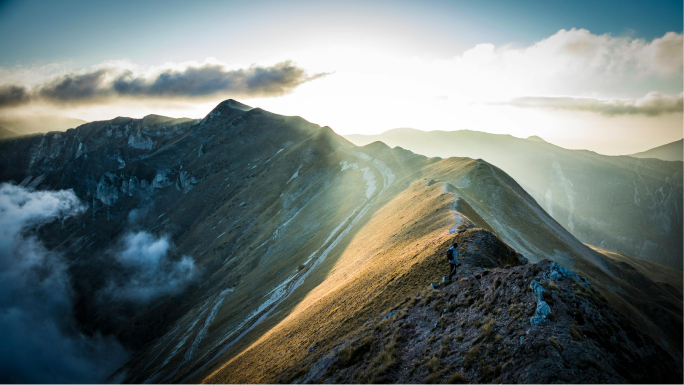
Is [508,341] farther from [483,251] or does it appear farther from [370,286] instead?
[370,286]

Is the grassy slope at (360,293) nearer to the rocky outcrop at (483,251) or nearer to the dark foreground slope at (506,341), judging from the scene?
the rocky outcrop at (483,251)

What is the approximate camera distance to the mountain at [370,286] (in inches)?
501

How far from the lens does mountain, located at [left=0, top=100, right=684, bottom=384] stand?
1273cm

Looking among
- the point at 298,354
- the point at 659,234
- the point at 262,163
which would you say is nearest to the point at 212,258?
the point at 262,163

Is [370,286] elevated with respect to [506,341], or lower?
lower

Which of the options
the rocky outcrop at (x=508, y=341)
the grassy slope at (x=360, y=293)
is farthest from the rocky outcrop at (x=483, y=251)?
the rocky outcrop at (x=508, y=341)

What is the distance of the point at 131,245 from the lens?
167 m

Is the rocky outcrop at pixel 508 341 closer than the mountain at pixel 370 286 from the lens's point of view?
Yes

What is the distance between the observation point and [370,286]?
27.5m

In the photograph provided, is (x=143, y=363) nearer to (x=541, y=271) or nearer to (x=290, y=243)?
(x=290, y=243)

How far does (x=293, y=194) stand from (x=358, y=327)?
10155 centimetres

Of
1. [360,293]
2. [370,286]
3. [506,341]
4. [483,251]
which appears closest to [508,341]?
[506,341]

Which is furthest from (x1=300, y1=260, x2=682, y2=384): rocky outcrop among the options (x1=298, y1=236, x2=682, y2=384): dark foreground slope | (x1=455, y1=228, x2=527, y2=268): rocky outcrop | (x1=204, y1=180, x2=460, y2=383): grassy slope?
(x1=204, y1=180, x2=460, y2=383): grassy slope

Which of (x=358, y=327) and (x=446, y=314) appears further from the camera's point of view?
(x=358, y=327)
